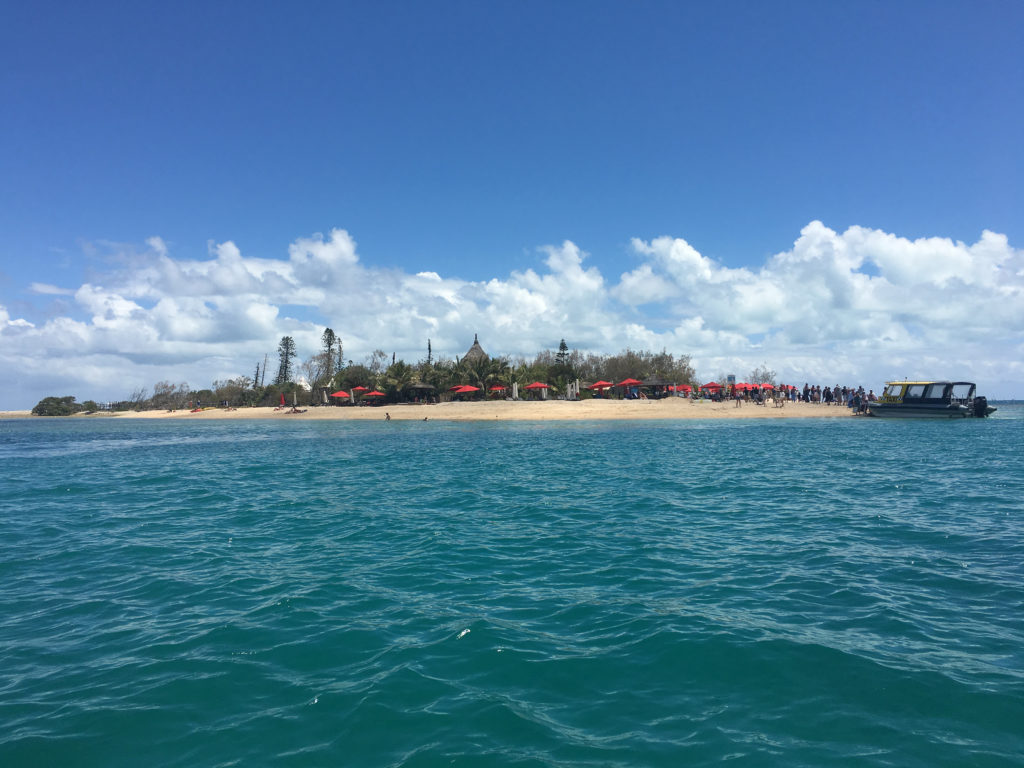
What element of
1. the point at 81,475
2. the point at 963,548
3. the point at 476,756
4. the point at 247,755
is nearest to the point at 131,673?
the point at 247,755

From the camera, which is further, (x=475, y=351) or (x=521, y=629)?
(x=475, y=351)

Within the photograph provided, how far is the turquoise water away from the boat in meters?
38.9

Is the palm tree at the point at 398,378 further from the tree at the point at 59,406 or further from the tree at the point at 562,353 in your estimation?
the tree at the point at 59,406

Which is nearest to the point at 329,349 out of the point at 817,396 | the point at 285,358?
the point at 285,358

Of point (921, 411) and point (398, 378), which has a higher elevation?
point (398, 378)

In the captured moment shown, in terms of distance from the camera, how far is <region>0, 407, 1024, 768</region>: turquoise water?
4.53m

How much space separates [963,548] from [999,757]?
6890 millimetres

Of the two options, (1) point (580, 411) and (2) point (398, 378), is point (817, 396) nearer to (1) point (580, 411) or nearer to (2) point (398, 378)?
(1) point (580, 411)

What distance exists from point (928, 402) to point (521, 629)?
55.7m

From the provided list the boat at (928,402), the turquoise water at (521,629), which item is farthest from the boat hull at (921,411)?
the turquoise water at (521,629)

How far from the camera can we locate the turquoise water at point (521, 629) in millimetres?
4527

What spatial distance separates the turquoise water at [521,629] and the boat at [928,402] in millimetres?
38857

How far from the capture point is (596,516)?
42.1ft

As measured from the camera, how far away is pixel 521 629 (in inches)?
259
